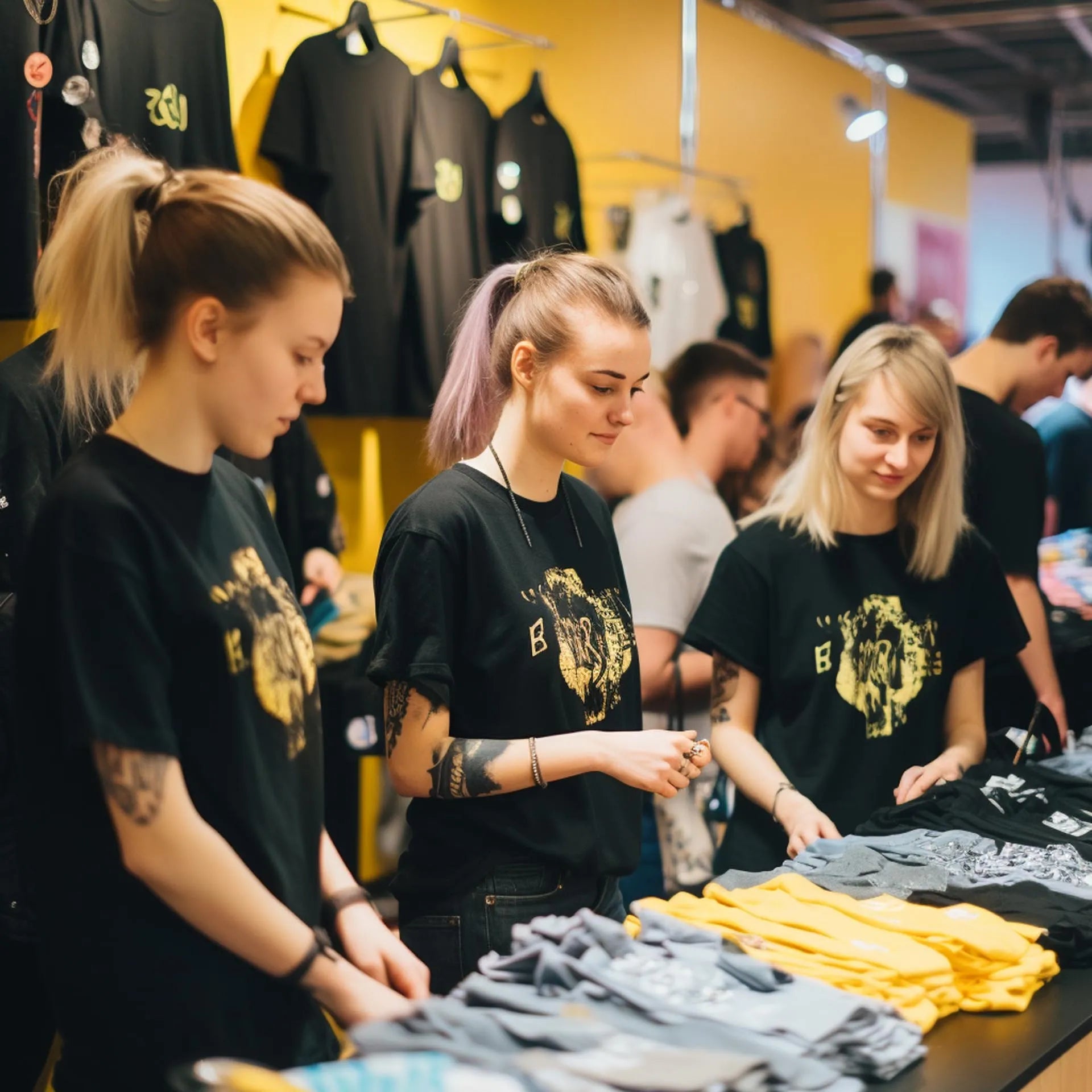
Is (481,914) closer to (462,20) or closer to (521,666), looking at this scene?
(521,666)

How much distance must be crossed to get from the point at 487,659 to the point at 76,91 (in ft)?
6.33

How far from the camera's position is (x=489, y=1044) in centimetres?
141

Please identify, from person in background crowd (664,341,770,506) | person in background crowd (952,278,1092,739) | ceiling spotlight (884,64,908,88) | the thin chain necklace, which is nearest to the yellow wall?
ceiling spotlight (884,64,908,88)

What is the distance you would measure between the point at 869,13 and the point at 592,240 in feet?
10.0

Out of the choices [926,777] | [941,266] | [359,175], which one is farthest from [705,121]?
[926,777]

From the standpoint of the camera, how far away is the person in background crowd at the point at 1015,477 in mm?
3037

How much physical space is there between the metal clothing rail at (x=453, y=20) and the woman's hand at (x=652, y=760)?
121 inches

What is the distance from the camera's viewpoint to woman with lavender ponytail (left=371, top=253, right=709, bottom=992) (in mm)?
1875

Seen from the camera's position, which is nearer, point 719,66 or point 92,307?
point 92,307

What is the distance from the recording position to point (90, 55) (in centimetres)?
323

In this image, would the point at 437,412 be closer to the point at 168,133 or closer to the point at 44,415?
the point at 44,415

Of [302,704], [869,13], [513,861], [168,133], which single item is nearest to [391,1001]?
[302,704]

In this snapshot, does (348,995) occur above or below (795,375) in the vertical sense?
below

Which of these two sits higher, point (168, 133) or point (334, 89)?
point (334, 89)
